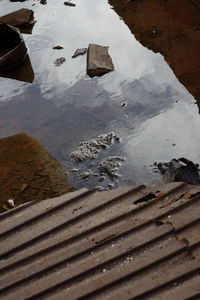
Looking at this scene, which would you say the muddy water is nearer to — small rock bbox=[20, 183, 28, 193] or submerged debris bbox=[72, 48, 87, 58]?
submerged debris bbox=[72, 48, 87, 58]

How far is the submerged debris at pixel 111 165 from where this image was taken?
15.0 ft

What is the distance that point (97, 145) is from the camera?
16.4 ft

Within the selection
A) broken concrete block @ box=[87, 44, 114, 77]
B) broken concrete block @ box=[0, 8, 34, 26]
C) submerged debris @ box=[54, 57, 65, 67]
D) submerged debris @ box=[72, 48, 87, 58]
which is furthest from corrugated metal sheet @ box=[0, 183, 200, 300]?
broken concrete block @ box=[0, 8, 34, 26]

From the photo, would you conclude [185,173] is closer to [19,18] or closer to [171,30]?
[171,30]

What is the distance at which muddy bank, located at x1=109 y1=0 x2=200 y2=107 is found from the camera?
6.00 meters

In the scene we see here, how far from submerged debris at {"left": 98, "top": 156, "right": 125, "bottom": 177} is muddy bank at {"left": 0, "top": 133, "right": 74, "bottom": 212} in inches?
20.0

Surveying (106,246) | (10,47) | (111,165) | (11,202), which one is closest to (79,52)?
(10,47)

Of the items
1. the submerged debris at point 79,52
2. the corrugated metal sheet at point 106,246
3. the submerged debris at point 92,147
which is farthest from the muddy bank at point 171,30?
the corrugated metal sheet at point 106,246

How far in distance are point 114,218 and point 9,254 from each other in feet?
2.93

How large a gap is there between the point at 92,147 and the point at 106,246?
2552 mm

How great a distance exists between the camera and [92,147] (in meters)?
4.99

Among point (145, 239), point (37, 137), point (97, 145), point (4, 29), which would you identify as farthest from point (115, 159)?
point (4, 29)

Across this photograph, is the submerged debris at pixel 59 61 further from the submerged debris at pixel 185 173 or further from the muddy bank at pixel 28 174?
the submerged debris at pixel 185 173

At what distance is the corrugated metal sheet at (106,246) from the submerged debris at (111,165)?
152 centimetres
